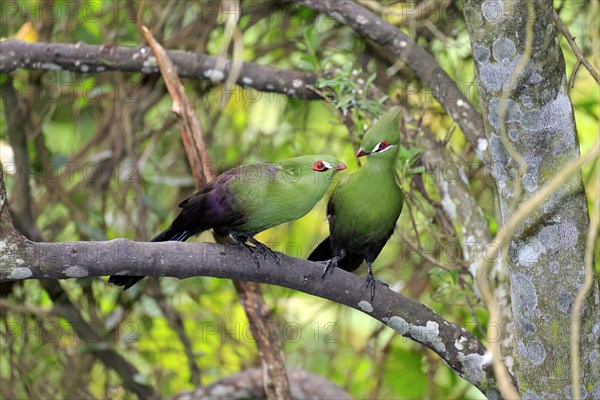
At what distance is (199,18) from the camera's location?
13.0 feet

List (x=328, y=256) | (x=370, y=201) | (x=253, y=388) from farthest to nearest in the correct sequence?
(x=253, y=388) < (x=328, y=256) < (x=370, y=201)

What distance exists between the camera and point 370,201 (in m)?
2.60

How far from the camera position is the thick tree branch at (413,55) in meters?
2.84

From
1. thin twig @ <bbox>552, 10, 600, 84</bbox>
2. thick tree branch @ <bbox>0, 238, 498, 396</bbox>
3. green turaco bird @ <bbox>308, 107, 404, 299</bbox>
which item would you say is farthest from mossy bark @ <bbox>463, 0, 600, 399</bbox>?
green turaco bird @ <bbox>308, 107, 404, 299</bbox>

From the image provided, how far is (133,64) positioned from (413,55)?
1119 millimetres

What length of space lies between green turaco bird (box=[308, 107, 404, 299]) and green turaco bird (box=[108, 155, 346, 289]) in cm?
19

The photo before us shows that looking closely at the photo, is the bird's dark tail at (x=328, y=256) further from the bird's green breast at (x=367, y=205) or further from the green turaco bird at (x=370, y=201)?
the bird's green breast at (x=367, y=205)

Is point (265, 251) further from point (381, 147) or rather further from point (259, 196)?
point (381, 147)

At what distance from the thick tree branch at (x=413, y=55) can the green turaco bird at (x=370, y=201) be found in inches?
17.1

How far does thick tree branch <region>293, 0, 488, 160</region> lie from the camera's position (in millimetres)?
2844

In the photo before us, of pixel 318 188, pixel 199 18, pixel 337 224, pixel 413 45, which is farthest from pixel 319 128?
pixel 318 188

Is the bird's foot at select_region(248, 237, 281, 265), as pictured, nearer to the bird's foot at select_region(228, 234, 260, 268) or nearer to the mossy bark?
the bird's foot at select_region(228, 234, 260, 268)

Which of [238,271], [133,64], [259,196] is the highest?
[133,64]

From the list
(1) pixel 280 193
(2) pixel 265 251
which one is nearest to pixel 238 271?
(2) pixel 265 251
